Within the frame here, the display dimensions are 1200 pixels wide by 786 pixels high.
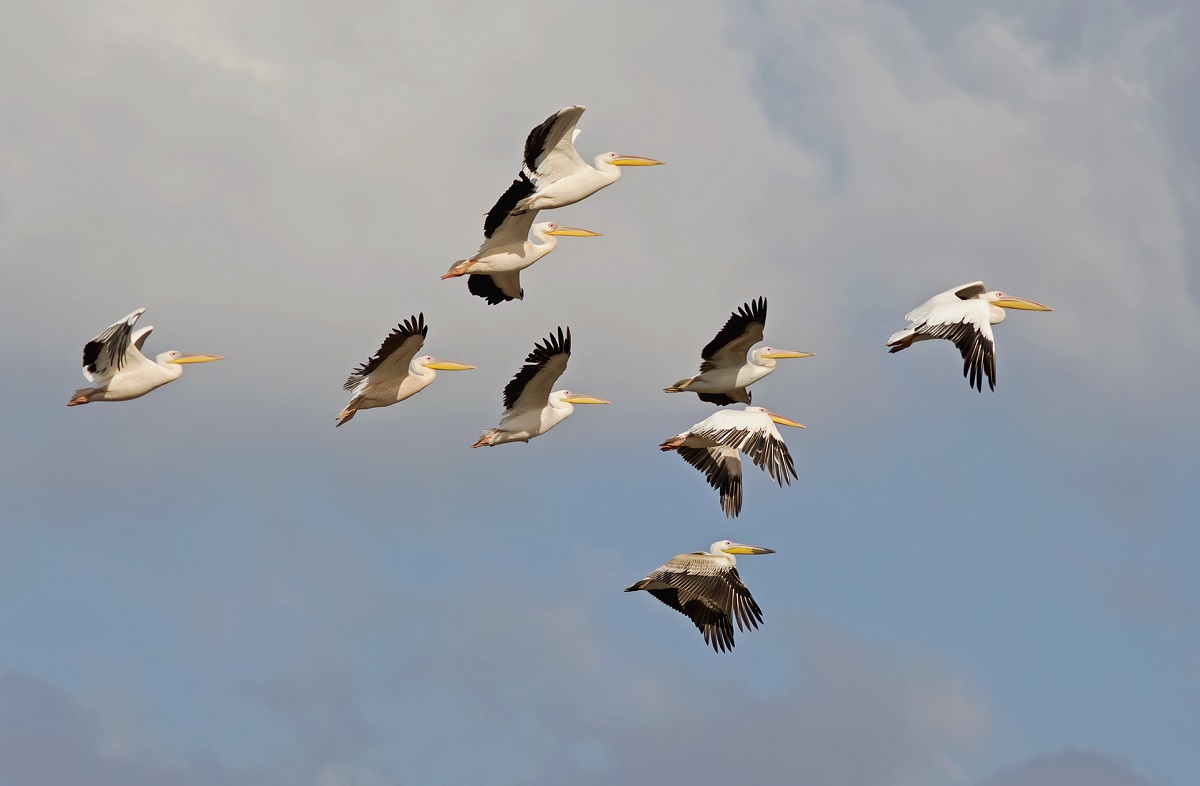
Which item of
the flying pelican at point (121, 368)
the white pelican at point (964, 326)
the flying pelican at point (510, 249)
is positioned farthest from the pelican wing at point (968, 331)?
the flying pelican at point (121, 368)

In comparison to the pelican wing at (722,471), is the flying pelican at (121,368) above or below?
below

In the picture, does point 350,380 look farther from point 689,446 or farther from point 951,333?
point 951,333

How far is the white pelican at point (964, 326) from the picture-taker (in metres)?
21.0

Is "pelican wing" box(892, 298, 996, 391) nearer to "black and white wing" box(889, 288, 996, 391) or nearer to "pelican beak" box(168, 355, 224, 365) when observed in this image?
"black and white wing" box(889, 288, 996, 391)

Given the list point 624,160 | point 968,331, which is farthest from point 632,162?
point 968,331

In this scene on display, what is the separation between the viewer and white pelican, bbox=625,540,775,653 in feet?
70.3

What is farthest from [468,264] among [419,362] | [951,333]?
[951,333]

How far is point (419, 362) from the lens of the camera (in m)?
23.0

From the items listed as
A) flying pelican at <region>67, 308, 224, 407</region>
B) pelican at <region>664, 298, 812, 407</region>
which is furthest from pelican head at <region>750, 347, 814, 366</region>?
flying pelican at <region>67, 308, 224, 407</region>

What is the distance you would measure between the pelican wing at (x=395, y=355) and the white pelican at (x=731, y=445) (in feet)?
8.76

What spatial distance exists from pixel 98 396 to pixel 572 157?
5.07m

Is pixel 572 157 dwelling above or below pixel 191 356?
above

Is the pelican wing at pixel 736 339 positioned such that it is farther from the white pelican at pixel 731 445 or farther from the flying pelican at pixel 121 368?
the flying pelican at pixel 121 368

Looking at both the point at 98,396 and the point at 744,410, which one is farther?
the point at 744,410
